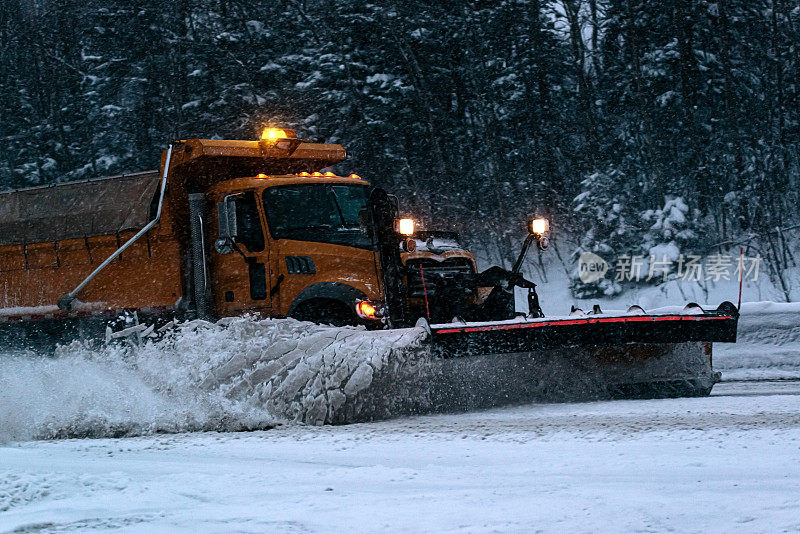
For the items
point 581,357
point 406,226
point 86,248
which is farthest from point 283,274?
point 581,357

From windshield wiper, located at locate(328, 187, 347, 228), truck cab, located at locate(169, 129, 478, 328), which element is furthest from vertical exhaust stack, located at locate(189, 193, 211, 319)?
windshield wiper, located at locate(328, 187, 347, 228)

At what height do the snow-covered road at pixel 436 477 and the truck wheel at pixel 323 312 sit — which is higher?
the truck wheel at pixel 323 312

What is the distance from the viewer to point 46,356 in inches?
366

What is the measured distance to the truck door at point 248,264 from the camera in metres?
9.00

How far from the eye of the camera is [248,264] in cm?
909

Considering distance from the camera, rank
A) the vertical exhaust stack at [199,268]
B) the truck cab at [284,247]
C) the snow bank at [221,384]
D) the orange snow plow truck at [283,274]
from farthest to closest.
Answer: the vertical exhaust stack at [199,268], the truck cab at [284,247], the orange snow plow truck at [283,274], the snow bank at [221,384]

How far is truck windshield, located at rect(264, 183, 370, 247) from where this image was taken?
891 centimetres

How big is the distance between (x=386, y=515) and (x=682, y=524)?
122 cm

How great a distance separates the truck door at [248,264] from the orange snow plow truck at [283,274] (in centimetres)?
1

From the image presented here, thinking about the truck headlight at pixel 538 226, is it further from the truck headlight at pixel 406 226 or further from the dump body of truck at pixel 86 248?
the dump body of truck at pixel 86 248

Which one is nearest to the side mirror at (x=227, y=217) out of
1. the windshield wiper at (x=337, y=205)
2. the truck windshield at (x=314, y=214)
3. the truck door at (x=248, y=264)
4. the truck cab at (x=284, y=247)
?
the truck cab at (x=284, y=247)

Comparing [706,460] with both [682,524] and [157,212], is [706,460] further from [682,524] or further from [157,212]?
[157,212]

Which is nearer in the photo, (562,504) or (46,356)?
(562,504)

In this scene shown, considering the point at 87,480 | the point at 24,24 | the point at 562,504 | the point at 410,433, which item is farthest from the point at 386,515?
the point at 24,24
